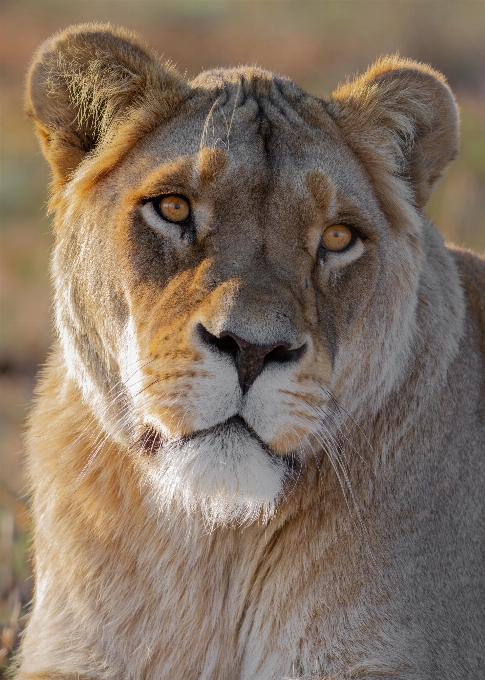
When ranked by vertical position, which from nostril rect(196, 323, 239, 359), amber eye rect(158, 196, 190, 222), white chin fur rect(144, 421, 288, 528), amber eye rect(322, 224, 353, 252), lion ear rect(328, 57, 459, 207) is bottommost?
white chin fur rect(144, 421, 288, 528)

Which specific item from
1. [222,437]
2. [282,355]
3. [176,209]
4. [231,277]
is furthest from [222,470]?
[176,209]

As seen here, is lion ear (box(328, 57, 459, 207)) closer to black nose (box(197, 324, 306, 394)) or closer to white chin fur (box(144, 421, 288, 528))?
black nose (box(197, 324, 306, 394))

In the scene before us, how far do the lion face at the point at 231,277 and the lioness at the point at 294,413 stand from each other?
11 mm

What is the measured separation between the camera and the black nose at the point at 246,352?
10.1ft

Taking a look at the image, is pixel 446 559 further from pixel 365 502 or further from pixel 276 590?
pixel 276 590

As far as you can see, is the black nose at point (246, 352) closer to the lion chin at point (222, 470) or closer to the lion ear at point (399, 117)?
the lion chin at point (222, 470)

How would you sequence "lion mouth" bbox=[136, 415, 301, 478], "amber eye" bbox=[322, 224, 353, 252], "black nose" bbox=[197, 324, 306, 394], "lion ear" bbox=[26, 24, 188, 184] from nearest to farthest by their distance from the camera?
"black nose" bbox=[197, 324, 306, 394]
"lion mouth" bbox=[136, 415, 301, 478]
"amber eye" bbox=[322, 224, 353, 252]
"lion ear" bbox=[26, 24, 188, 184]

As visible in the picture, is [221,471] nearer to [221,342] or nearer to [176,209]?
[221,342]

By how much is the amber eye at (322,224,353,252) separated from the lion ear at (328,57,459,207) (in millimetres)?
371

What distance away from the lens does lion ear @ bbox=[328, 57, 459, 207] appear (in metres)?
3.97

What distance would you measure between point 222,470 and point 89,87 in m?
1.55

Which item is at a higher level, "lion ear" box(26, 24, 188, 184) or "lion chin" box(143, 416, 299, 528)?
"lion ear" box(26, 24, 188, 184)

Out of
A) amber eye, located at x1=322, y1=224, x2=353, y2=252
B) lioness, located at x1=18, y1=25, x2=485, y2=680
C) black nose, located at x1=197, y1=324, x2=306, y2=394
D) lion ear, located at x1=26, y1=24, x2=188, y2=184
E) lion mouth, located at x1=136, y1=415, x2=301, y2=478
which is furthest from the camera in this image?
lion ear, located at x1=26, y1=24, x2=188, y2=184

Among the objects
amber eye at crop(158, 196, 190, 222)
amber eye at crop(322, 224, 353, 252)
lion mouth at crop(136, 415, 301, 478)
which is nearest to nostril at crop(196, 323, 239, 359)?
lion mouth at crop(136, 415, 301, 478)
